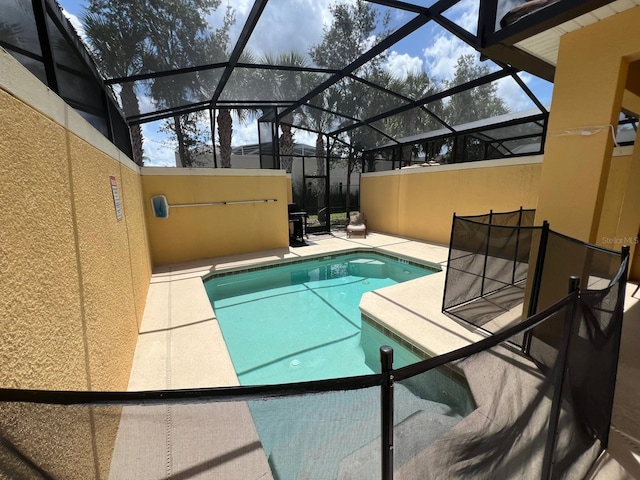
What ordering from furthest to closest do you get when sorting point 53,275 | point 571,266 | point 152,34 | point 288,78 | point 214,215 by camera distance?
point 214,215 → point 288,78 → point 152,34 → point 571,266 → point 53,275

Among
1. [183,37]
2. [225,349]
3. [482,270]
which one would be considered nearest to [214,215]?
[183,37]

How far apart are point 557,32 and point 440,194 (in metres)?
5.99

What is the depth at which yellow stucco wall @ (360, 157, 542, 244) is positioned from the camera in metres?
6.40

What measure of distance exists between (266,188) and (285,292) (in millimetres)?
3074

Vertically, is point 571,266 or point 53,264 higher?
point 53,264

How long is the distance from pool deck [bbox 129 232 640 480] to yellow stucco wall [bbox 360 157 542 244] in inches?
120

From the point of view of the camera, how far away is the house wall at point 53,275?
813mm

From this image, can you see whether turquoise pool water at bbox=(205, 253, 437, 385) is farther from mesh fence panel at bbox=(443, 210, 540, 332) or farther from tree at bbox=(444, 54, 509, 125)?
tree at bbox=(444, 54, 509, 125)

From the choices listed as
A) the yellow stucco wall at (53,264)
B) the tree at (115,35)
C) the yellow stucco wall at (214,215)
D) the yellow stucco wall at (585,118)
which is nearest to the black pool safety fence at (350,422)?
the yellow stucco wall at (53,264)

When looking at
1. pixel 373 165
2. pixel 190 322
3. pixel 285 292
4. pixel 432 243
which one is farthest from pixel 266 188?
pixel 373 165

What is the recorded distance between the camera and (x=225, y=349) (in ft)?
9.60

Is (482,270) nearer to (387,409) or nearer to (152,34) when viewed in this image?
(387,409)

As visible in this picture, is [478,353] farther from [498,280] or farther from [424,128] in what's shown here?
[424,128]

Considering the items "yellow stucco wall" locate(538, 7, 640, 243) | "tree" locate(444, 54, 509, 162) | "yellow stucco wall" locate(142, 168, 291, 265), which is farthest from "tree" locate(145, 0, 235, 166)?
"tree" locate(444, 54, 509, 162)
